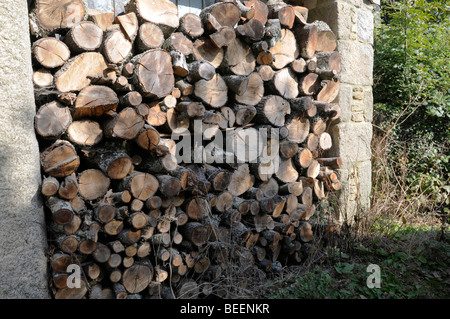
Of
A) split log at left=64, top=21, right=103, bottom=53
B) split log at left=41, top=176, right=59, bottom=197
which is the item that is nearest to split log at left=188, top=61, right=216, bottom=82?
split log at left=64, top=21, right=103, bottom=53

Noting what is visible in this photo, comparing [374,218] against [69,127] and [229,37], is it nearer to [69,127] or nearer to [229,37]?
[229,37]

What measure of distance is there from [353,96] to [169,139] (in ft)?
7.88

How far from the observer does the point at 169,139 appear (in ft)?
9.27

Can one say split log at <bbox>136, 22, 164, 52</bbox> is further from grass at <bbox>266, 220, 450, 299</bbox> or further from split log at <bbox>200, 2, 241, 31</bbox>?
grass at <bbox>266, 220, 450, 299</bbox>

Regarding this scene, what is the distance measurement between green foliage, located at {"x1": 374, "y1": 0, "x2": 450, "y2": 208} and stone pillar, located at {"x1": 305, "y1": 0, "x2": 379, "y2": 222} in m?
0.81

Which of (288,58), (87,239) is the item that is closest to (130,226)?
(87,239)

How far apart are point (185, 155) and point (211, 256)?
837mm

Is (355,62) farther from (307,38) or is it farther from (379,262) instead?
(379,262)

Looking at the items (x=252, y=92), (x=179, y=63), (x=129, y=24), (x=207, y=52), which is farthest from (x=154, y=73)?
(x=252, y=92)

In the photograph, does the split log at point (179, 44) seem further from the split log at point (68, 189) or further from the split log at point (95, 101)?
the split log at point (68, 189)

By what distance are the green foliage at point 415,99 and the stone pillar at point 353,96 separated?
813 millimetres

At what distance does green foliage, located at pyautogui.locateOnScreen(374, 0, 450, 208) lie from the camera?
16.4 feet

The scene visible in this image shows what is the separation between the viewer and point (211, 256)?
9.69 feet

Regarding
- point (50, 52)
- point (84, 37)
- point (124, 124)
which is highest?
point (84, 37)
